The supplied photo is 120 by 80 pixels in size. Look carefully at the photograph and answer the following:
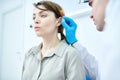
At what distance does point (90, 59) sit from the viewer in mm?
1004

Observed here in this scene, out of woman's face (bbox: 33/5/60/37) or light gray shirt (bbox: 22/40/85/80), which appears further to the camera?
woman's face (bbox: 33/5/60/37)

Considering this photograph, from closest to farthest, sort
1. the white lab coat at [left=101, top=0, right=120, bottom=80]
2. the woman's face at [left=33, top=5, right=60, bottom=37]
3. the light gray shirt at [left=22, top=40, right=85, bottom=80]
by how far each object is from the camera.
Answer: the white lab coat at [left=101, top=0, right=120, bottom=80]
the light gray shirt at [left=22, top=40, right=85, bottom=80]
the woman's face at [left=33, top=5, right=60, bottom=37]

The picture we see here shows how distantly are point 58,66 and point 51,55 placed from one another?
9 cm

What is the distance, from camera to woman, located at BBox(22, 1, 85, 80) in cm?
92

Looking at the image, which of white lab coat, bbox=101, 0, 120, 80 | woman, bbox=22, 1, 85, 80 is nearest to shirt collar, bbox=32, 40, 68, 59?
woman, bbox=22, 1, 85, 80

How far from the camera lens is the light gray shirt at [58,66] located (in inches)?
35.8

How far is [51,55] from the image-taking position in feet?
3.26

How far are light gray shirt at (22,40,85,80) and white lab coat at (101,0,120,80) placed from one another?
427mm

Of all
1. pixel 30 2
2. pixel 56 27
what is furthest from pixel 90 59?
pixel 30 2

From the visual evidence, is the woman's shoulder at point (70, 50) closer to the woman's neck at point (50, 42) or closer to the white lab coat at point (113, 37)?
the woman's neck at point (50, 42)

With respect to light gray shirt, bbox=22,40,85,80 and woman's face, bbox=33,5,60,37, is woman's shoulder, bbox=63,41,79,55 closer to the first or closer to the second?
light gray shirt, bbox=22,40,85,80

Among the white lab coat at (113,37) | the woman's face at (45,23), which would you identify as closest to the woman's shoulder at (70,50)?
the woman's face at (45,23)

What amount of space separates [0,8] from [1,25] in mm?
246

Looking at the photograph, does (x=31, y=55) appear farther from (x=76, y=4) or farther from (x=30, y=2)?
(x=30, y=2)
